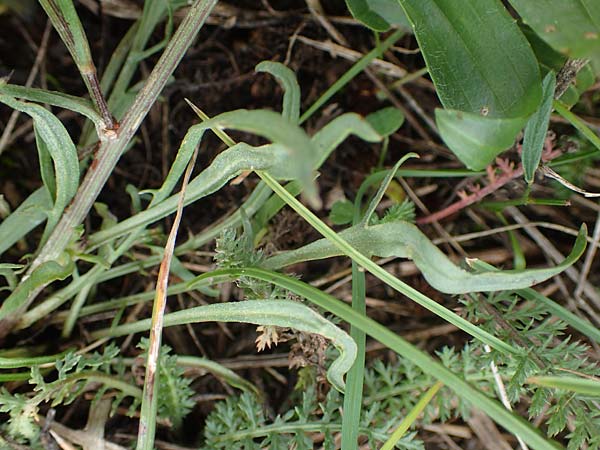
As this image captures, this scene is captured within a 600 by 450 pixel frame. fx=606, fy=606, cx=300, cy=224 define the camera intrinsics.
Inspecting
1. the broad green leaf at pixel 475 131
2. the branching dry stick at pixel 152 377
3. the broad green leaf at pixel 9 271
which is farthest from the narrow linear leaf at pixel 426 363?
the broad green leaf at pixel 9 271

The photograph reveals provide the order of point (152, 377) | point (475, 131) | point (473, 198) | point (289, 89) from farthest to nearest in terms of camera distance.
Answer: point (473, 198), point (289, 89), point (152, 377), point (475, 131)

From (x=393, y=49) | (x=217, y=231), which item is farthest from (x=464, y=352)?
(x=393, y=49)

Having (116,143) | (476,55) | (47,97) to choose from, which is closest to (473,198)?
(476,55)

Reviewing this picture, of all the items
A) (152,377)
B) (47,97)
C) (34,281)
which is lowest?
(152,377)

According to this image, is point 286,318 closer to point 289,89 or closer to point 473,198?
point 289,89

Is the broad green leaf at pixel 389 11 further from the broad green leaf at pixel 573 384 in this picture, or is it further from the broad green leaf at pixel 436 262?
the broad green leaf at pixel 573 384

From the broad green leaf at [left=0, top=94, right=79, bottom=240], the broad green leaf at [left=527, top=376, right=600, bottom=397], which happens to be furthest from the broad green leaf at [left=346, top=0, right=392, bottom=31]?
the broad green leaf at [left=527, top=376, right=600, bottom=397]

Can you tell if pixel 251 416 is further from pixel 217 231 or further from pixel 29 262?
pixel 29 262

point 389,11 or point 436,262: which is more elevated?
point 389,11
